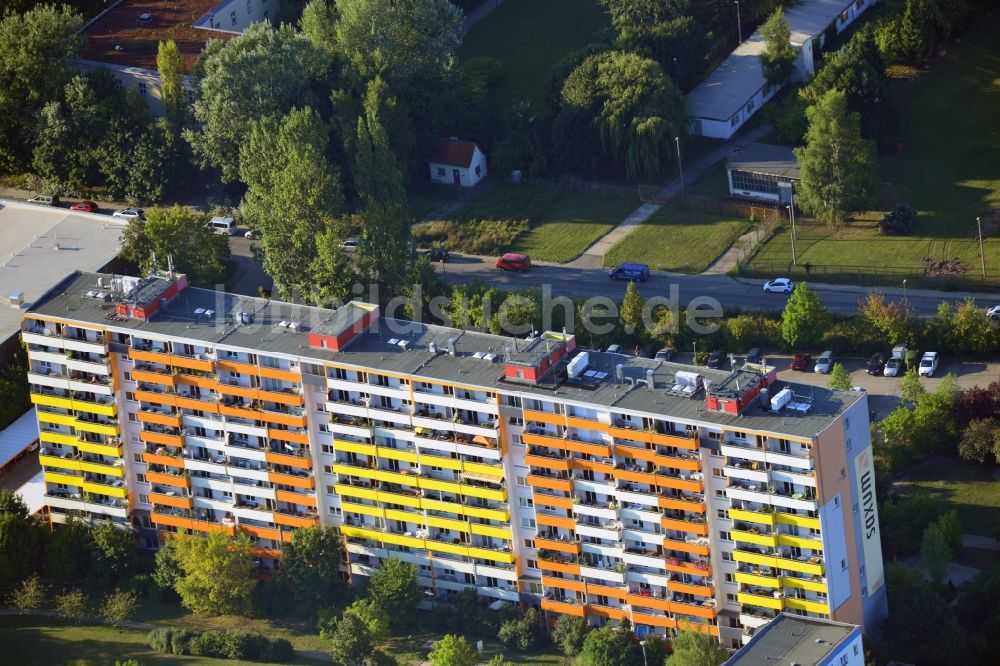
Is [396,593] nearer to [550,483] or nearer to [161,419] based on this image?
[550,483]

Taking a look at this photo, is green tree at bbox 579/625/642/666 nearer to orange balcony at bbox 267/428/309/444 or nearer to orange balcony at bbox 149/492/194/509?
orange balcony at bbox 267/428/309/444

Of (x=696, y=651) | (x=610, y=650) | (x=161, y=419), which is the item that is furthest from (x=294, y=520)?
(x=696, y=651)

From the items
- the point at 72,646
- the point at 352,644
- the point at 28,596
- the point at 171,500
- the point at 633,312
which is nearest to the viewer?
the point at 352,644

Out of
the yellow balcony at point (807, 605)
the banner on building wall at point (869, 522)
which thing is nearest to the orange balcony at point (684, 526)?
the yellow balcony at point (807, 605)

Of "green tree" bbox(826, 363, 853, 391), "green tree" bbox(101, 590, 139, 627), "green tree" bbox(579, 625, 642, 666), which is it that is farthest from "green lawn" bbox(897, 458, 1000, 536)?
"green tree" bbox(101, 590, 139, 627)

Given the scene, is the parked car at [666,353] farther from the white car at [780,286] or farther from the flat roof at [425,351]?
the flat roof at [425,351]
